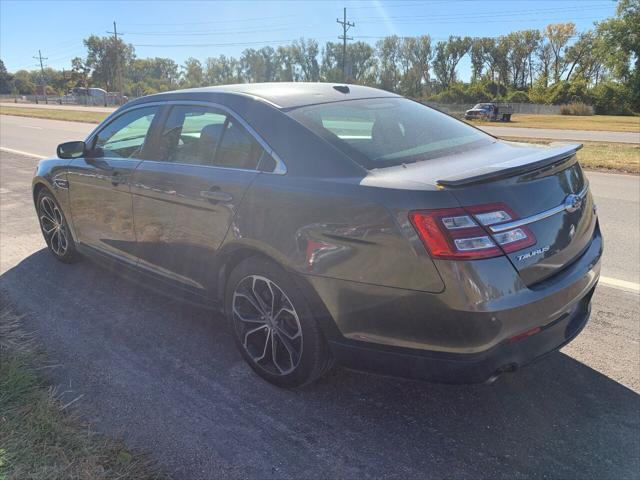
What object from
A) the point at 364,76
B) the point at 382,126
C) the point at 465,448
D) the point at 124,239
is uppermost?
the point at 364,76

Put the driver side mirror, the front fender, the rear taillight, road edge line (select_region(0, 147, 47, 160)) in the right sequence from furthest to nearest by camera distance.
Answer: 1. road edge line (select_region(0, 147, 47, 160))
2. the front fender
3. the driver side mirror
4. the rear taillight

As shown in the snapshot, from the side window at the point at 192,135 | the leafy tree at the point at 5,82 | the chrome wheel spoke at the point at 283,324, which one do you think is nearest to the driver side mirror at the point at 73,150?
the side window at the point at 192,135

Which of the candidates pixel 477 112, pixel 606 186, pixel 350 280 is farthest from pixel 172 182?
pixel 477 112

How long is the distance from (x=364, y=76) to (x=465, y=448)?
357 feet

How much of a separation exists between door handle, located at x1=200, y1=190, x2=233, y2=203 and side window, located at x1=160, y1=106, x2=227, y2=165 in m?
0.23

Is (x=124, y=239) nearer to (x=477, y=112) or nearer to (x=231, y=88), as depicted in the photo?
(x=231, y=88)

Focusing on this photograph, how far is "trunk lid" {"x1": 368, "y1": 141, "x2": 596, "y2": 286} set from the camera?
2283 millimetres

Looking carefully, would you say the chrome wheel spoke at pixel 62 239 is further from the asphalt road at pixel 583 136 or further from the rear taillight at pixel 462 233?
the asphalt road at pixel 583 136

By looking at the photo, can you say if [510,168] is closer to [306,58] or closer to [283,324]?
[283,324]

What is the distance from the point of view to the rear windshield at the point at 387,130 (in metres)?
2.79

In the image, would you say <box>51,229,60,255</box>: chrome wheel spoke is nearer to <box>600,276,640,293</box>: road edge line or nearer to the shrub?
<box>600,276,640,293</box>: road edge line

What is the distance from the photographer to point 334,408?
9.28 feet

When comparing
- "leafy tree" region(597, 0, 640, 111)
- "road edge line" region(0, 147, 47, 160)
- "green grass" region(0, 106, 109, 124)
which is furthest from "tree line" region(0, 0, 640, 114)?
"road edge line" region(0, 147, 47, 160)

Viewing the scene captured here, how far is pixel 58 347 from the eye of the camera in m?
3.46
